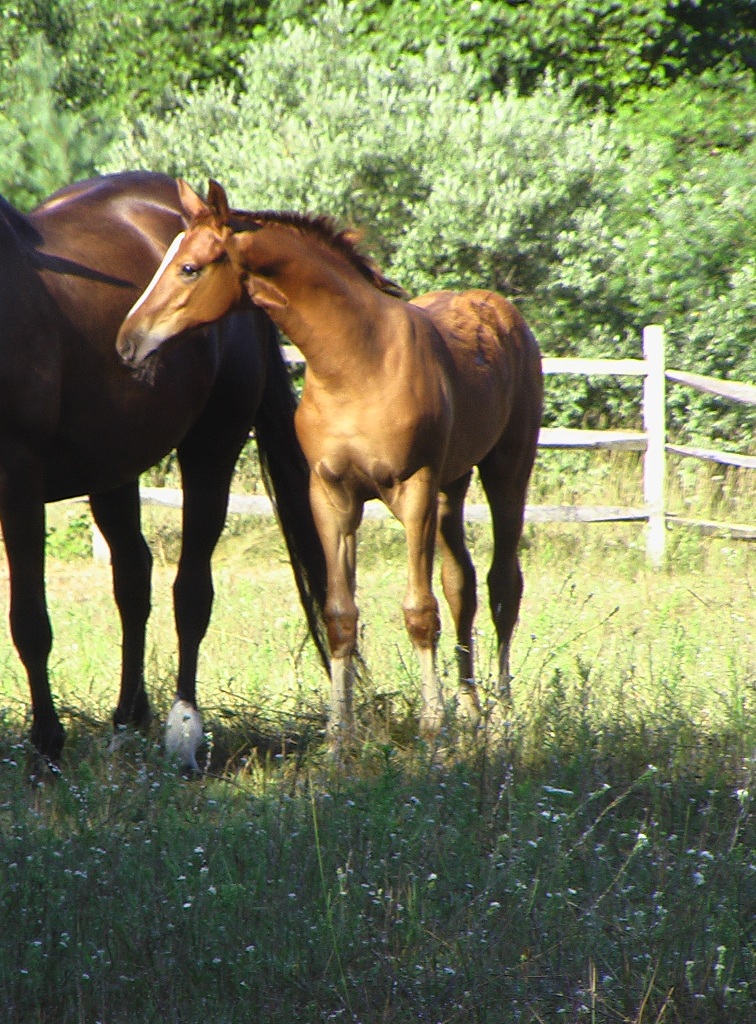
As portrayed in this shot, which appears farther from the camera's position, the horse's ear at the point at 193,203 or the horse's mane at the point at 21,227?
the horse's mane at the point at 21,227

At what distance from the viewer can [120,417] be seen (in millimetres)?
4301

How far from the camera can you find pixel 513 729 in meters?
4.19

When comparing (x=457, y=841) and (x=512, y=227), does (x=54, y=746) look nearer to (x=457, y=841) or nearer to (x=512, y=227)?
(x=457, y=841)

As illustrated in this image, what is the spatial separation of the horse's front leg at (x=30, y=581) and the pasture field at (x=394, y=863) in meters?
0.18

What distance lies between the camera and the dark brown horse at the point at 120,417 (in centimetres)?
396

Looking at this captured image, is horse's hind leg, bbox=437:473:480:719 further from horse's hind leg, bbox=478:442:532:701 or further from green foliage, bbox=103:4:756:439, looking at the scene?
green foliage, bbox=103:4:756:439

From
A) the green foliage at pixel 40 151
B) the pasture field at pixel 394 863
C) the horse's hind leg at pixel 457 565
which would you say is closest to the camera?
the pasture field at pixel 394 863

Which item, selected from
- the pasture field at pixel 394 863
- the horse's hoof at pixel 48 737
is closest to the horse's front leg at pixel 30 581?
the horse's hoof at pixel 48 737

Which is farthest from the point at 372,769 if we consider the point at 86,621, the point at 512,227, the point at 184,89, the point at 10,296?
the point at 184,89

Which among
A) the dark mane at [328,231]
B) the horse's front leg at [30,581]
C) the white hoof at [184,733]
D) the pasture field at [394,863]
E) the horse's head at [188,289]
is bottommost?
the pasture field at [394,863]

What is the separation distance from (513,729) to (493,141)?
927 cm

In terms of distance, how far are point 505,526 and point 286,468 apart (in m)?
0.92

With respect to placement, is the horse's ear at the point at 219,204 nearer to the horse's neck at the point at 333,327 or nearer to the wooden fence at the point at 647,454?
the horse's neck at the point at 333,327

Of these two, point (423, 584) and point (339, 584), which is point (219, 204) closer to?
point (339, 584)
